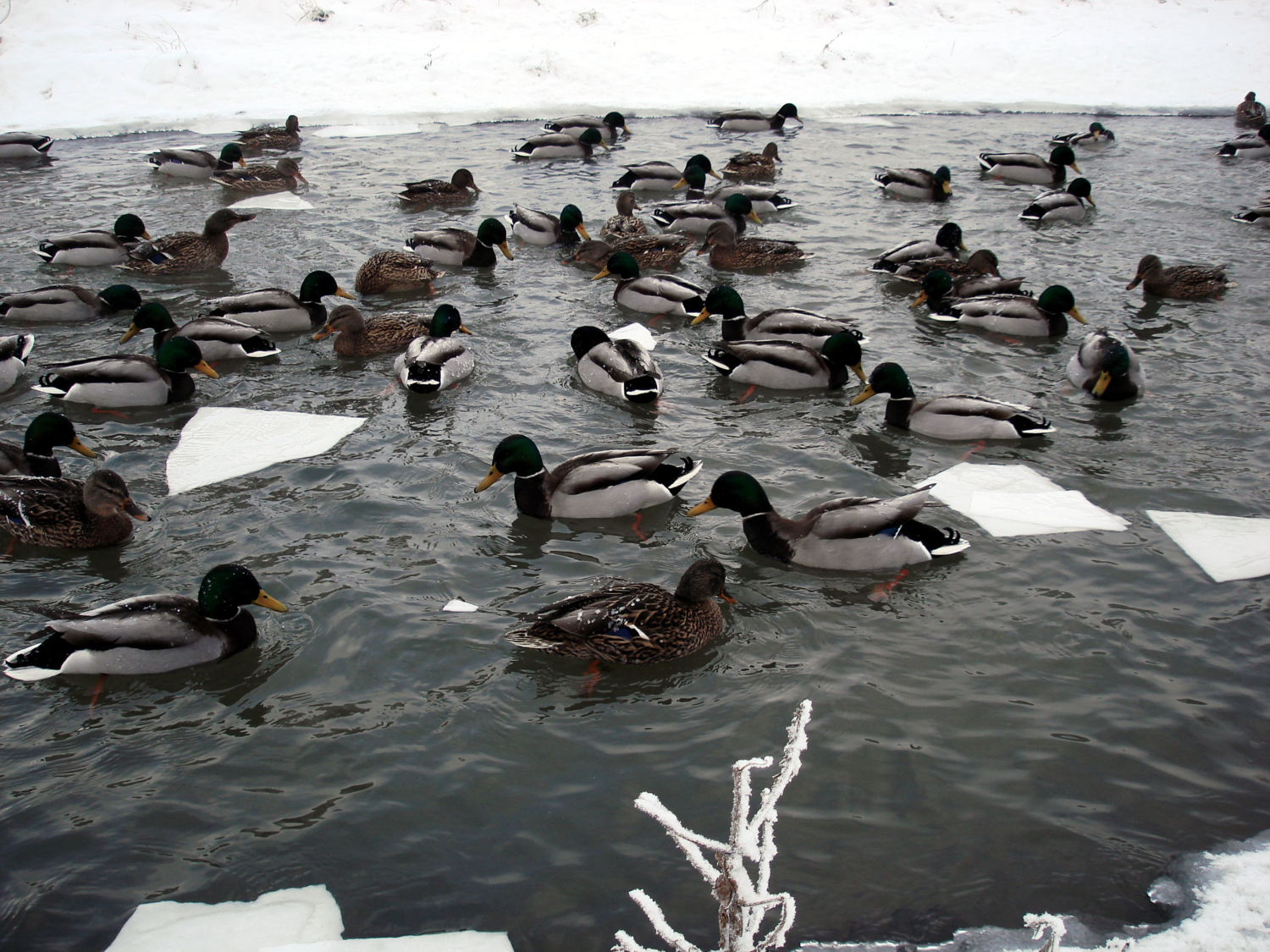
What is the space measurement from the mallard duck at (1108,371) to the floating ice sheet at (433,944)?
6.77 meters

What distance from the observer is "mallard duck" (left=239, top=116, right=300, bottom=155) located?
1609cm

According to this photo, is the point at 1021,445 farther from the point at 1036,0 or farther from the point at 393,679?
the point at 1036,0

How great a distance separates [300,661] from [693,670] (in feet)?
6.98

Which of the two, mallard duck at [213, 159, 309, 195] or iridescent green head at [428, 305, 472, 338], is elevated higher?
mallard duck at [213, 159, 309, 195]

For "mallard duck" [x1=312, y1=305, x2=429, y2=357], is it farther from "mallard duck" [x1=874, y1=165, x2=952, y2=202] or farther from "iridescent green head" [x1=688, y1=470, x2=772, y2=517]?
"mallard duck" [x1=874, y1=165, x2=952, y2=202]

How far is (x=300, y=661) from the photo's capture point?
512 centimetres

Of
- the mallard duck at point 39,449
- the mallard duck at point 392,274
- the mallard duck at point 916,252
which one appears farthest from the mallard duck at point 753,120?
the mallard duck at point 39,449

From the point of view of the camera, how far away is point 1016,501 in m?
6.65

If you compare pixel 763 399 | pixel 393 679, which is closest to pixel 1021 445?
pixel 763 399

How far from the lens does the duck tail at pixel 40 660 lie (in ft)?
15.7

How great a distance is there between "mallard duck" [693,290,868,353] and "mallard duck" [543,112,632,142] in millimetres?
8716

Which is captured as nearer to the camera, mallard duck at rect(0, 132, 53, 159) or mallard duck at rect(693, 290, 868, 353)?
mallard duck at rect(693, 290, 868, 353)

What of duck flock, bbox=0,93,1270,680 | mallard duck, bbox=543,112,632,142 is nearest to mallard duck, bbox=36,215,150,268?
duck flock, bbox=0,93,1270,680

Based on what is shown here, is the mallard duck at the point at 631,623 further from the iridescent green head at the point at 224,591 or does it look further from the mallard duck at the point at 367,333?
the mallard duck at the point at 367,333
